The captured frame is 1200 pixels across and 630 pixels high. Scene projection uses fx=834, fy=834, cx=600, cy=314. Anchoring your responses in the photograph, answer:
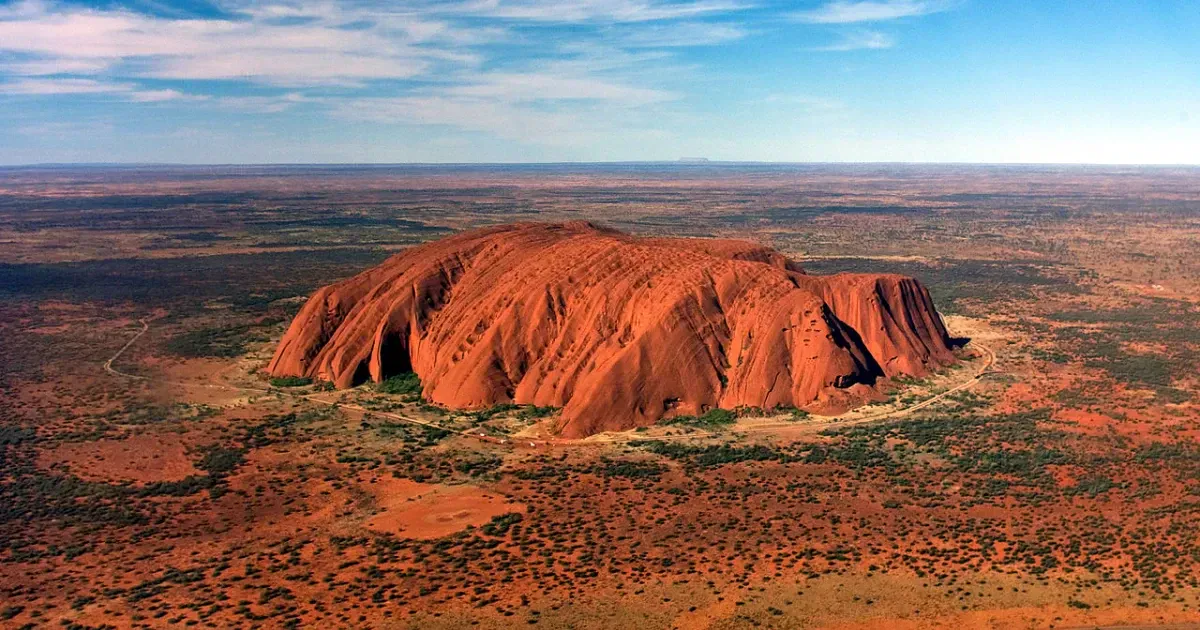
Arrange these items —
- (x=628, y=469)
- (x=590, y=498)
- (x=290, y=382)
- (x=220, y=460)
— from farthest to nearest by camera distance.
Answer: (x=290, y=382)
(x=220, y=460)
(x=628, y=469)
(x=590, y=498)

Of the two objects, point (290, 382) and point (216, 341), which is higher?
point (216, 341)

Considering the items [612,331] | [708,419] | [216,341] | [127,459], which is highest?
[612,331]

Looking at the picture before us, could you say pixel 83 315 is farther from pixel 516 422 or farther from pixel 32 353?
pixel 516 422

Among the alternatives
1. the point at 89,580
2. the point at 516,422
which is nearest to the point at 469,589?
the point at 89,580

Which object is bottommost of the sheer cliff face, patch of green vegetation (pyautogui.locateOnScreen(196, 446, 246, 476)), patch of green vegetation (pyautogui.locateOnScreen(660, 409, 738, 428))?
patch of green vegetation (pyautogui.locateOnScreen(196, 446, 246, 476))

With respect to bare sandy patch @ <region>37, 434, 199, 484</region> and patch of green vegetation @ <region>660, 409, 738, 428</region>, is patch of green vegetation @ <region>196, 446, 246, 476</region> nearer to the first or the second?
bare sandy patch @ <region>37, 434, 199, 484</region>

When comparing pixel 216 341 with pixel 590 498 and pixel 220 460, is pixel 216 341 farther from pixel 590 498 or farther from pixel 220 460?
pixel 590 498

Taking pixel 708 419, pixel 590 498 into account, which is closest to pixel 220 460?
pixel 590 498

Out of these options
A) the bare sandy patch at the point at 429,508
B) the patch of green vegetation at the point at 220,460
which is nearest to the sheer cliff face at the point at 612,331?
the bare sandy patch at the point at 429,508

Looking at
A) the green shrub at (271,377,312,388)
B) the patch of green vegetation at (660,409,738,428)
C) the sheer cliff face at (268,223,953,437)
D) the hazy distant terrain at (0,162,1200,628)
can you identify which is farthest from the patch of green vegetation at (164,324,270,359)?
the patch of green vegetation at (660,409,738,428)
